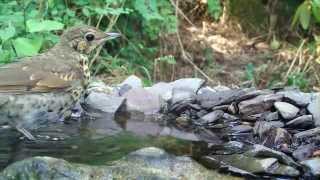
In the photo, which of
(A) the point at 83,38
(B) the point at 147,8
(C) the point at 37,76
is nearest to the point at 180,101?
(A) the point at 83,38

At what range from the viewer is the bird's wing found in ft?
14.9

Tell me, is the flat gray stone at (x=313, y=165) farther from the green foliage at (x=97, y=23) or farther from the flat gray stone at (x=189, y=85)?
the green foliage at (x=97, y=23)

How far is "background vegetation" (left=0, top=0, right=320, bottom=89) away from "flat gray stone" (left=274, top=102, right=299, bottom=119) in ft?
4.92

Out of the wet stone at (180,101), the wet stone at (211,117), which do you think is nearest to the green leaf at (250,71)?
the wet stone at (180,101)

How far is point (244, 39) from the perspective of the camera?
9.41 metres

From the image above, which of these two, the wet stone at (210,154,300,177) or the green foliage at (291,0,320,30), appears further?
the green foliage at (291,0,320,30)

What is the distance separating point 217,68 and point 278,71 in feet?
2.17

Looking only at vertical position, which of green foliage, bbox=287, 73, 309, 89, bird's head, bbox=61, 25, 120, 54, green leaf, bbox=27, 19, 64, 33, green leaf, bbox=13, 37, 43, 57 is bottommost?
green foliage, bbox=287, 73, 309, 89

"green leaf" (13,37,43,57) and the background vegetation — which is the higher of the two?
"green leaf" (13,37,43,57)

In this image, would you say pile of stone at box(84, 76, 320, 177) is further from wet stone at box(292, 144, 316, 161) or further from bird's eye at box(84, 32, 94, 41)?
bird's eye at box(84, 32, 94, 41)

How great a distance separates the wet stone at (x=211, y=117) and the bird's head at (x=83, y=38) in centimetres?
78

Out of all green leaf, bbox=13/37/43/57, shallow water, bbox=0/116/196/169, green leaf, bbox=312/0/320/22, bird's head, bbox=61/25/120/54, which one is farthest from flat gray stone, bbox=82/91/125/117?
green leaf, bbox=312/0/320/22

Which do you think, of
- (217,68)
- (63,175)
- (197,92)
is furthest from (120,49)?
(63,175)

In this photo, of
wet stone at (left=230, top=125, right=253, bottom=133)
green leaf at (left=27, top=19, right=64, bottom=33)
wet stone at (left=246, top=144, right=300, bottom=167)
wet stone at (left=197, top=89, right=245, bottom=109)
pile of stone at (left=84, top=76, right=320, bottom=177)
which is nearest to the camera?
wet stone at (left=246, top=144, right=300, bottom=167)
